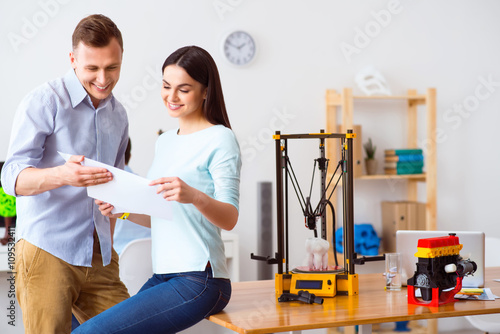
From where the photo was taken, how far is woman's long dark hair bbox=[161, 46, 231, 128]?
1.82 meters

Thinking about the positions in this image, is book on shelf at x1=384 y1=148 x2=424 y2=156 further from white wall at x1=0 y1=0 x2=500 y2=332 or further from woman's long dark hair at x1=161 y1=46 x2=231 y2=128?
woman's long dark hair at x1=161 y1=46 x2=231 y2=128

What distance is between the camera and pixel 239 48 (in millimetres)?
4426

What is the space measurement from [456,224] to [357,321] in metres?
3.54

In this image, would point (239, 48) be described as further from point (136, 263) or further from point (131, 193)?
point (131, 193)

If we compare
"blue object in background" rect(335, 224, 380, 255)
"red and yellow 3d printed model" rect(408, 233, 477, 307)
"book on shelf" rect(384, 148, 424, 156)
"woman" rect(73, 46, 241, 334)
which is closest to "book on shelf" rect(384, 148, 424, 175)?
"book on shelf" rect(384, 148, 424, 156)

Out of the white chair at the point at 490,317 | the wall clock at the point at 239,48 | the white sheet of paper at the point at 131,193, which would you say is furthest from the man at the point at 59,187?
the wall clock at the point at 239,48

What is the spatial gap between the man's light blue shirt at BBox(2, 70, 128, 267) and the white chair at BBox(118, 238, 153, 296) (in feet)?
2.66

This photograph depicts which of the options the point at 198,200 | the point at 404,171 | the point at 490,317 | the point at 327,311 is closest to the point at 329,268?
the point at 327,311

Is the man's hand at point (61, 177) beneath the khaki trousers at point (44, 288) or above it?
above

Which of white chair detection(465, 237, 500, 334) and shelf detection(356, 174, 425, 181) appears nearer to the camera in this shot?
white chair detection(465, 237, 500, 334)

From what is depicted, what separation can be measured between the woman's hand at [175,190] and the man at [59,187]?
0.28 metres

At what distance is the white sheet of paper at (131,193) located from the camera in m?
1.65

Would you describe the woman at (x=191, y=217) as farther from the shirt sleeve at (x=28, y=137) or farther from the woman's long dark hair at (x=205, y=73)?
the shirt sleeve at (x=28, y=137)

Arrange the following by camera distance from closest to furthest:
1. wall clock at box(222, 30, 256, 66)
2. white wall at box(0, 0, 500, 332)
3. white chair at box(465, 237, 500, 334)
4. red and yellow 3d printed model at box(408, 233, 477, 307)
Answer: red and yellow 3d printed model at box(408, 233, 477, 307), white chair at box(465, 237, 500, 334), white wall at box(0, 0, 500, 332), wall clock at box(222, 30, 256, 66)
